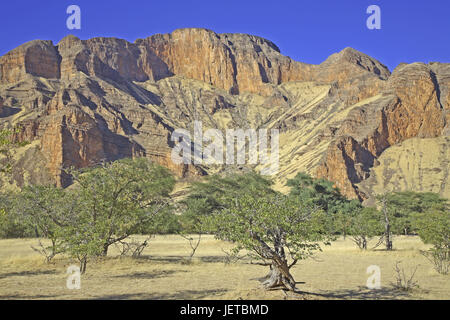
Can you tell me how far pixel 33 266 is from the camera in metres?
21.3

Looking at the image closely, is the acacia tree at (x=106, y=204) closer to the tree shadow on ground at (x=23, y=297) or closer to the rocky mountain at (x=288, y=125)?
the tree shadow on ground at (x=23, y=297)

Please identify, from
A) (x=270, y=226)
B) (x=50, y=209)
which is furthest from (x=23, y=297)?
(x=50, y=209)

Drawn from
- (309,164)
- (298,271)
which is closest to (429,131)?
(309,164)

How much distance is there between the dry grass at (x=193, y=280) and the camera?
13594 mm

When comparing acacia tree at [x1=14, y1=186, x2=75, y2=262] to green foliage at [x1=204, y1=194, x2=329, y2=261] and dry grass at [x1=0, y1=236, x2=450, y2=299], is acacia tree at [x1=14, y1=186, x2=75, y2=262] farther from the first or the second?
green foliage at [x1=204, y1=194, x2=329, y2=261]

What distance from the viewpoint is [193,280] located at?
58.3 feet

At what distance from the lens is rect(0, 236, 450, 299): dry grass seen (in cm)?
1359

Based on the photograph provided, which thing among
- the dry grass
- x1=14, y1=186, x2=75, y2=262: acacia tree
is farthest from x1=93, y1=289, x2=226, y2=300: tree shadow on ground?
x1=14, y1=186, x2=75, y2=262: acacia tree

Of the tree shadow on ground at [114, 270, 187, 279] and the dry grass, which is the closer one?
the dry grass

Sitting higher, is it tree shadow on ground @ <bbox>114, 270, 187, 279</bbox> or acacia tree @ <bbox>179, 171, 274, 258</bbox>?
acacia tree @ <bbox>179, 171, 274, 258</bbox>

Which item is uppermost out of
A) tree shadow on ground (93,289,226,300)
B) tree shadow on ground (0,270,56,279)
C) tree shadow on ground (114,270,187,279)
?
tree shadow on ground (93,289,226,300)

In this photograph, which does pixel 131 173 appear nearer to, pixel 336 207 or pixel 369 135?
pixel 336 207

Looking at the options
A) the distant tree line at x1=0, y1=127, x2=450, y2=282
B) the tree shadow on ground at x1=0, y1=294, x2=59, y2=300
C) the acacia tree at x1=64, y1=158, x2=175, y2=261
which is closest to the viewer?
the distant tree line at x1=0, y1=127, x2=450, y2=282

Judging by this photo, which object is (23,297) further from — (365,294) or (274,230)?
(365,294)
